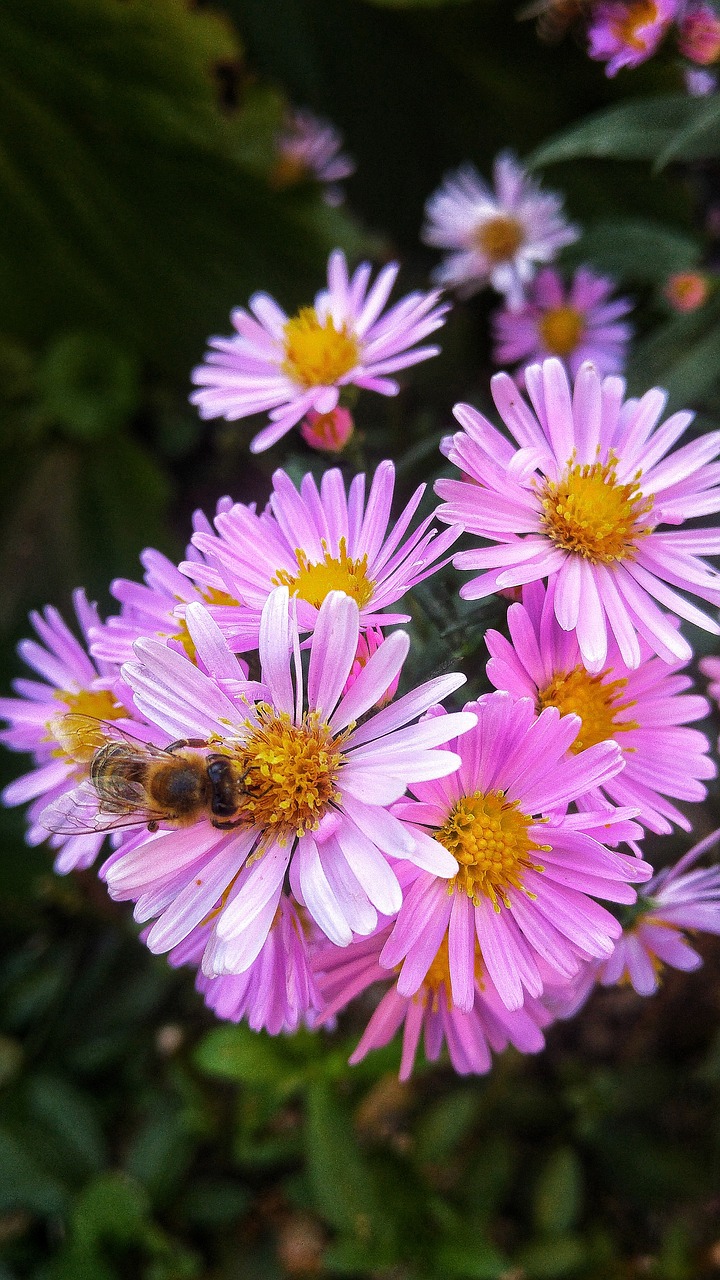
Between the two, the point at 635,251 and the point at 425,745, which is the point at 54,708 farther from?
the point at 635,251

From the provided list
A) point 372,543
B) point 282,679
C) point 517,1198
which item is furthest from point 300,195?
point 517,1198

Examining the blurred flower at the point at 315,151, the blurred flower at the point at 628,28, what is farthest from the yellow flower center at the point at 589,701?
the blurred flower at the point at 315,151

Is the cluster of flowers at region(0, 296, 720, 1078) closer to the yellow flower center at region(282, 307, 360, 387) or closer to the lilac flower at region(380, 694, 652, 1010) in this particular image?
the lilac flower at region(380, 694, 652, 1010)

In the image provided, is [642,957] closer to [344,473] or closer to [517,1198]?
[344,473]

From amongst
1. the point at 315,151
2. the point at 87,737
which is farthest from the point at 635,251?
the point at 87,737

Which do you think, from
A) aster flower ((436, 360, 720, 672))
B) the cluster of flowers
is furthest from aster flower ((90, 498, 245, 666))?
aster flower ((436, 360, 720, 672))

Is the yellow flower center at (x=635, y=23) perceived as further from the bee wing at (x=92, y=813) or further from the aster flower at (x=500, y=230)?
the bee wing at (x=92, y=813)
